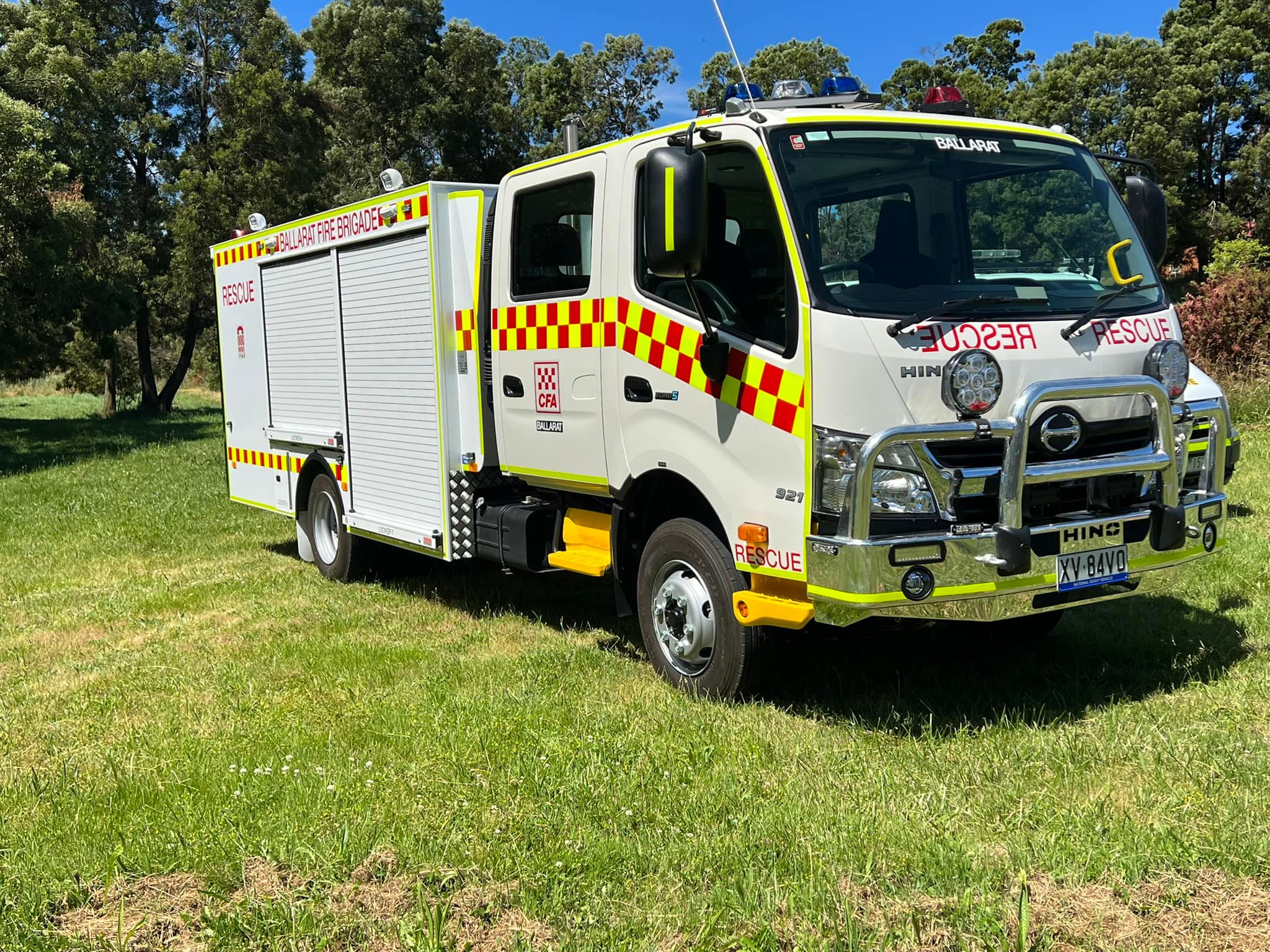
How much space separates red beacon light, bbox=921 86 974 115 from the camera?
5762 mm

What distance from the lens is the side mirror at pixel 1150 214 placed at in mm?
5797

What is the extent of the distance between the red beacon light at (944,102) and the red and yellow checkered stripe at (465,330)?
2853 millimetres

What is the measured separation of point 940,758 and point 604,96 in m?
33.7

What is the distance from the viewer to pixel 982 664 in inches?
237

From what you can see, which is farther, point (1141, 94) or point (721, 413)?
point (1141, 94)

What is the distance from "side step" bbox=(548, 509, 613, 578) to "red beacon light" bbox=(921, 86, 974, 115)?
2.68 metres

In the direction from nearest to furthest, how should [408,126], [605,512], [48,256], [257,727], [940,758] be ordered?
[940,758] → [257,727] → [605,512] → [48,256] → [408,126]

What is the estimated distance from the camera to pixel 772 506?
4914 millimetres

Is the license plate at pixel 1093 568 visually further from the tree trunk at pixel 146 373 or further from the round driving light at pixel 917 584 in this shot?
the tree trunk at pixel 146 373

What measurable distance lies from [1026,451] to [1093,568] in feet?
2.08

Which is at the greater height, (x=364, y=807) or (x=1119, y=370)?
(x=1119, y=370)

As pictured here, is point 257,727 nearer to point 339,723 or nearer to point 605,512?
point 339,723

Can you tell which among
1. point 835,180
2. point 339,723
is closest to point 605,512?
point 339,723

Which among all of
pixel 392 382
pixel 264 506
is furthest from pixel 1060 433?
pixel 264 506
